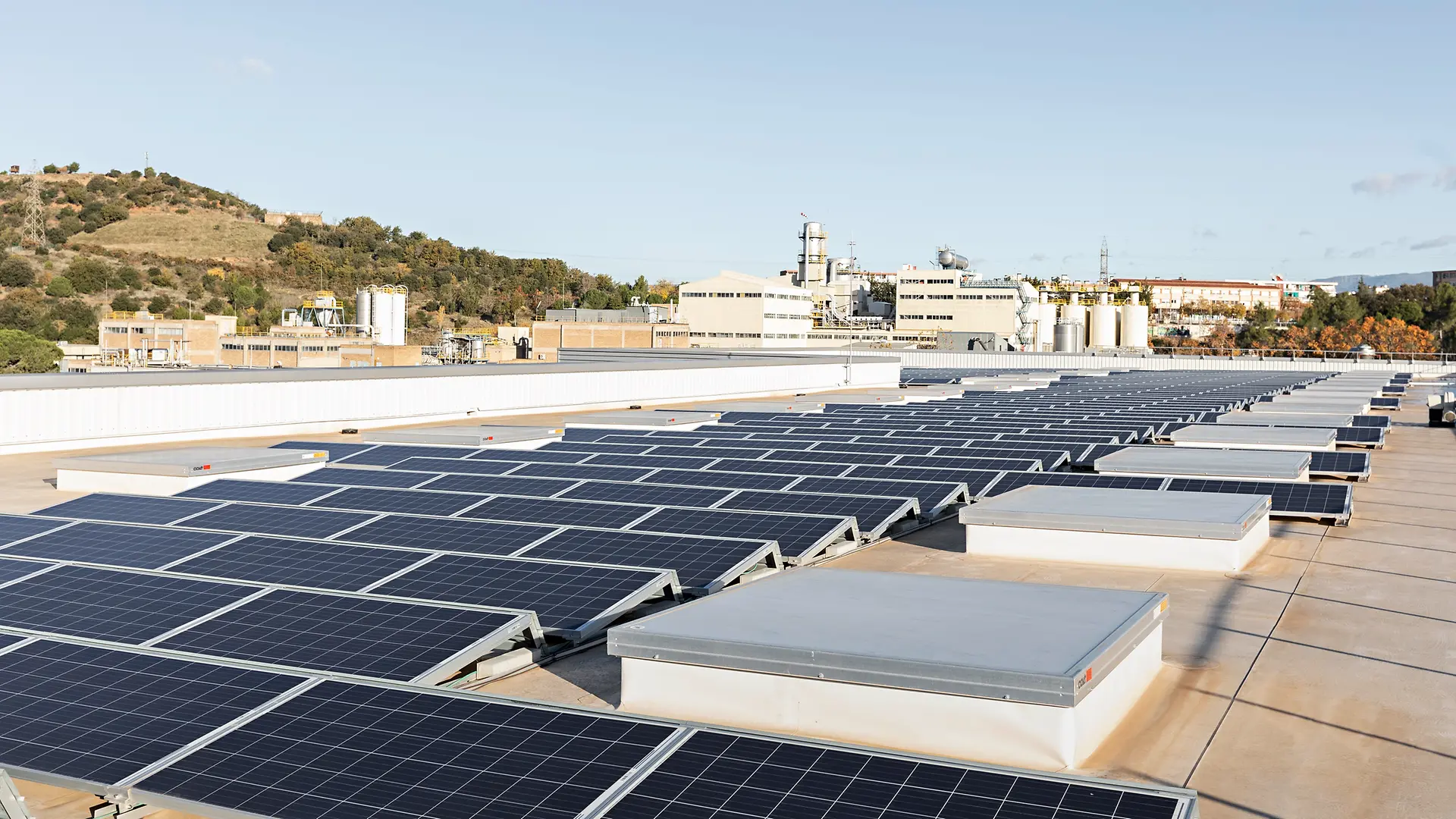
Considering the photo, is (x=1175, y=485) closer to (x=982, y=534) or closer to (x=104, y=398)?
(x=982, y=534)

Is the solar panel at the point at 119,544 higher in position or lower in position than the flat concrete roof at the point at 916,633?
lower

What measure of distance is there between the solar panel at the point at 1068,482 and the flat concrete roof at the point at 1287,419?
567 inches

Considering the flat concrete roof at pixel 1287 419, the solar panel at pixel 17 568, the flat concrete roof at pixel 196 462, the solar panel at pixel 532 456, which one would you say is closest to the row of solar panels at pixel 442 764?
the solar panel at pixel 17 568

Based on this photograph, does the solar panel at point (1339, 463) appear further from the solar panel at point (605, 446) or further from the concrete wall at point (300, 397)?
the concrete wall at point (300, 397)

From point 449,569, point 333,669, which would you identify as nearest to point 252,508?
point 449,569

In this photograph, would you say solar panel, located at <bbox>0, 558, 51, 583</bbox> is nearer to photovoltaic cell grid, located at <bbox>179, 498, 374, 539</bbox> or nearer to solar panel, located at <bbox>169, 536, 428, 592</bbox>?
solar panel, located at <bbox>169, 536, 428, 592</bbox>

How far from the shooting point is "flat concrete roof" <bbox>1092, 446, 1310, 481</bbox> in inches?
912

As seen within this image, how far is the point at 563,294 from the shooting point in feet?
577

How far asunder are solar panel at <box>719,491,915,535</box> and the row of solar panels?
1010 centimetres

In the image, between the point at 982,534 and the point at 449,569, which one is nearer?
the point at 449,569

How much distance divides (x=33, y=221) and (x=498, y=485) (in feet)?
510

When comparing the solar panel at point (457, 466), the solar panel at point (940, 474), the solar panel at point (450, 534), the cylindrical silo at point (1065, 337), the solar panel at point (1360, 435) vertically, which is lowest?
the solar panel at point (450, 534)

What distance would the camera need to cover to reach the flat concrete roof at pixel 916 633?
9.59 meters

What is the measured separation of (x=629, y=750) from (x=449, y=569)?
22.1ft
